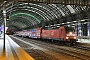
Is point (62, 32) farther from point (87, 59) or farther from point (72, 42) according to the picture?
point (87, 59)

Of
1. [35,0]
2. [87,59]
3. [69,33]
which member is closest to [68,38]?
[69,33]

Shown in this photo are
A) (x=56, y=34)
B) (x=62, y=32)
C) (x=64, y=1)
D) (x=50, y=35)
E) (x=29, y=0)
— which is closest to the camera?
(x=29, y=0)

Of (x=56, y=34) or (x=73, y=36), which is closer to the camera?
(x=73, y=36)

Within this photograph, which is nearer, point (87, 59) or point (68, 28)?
point (87, 59)

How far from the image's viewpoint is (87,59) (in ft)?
68.1

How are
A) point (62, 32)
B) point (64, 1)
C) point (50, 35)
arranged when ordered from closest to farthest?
point (64, 1)
point (62, 32)
point (50, 35)

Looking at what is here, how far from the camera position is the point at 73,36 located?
38812 mm

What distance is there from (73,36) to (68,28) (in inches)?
73.3

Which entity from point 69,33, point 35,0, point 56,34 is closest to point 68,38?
point 69,33

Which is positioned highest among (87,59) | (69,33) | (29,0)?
(29,0)

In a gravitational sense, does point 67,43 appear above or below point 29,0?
below

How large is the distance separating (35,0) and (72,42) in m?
10.7

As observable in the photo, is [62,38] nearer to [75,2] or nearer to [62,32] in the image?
[62,32]

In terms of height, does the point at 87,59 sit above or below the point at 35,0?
below
